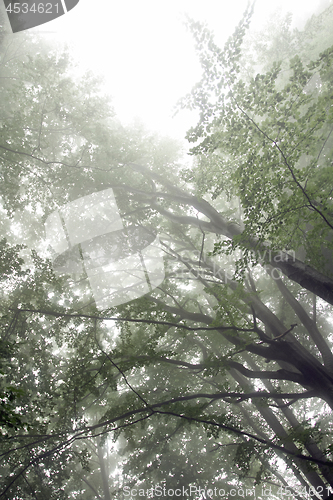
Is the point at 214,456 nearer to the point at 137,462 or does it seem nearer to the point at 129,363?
the point at 137,462

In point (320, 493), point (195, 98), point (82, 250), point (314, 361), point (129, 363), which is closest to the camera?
point (195, 98)

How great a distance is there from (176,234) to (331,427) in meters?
8.64

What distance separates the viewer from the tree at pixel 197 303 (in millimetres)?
3260

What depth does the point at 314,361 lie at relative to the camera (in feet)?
16.2

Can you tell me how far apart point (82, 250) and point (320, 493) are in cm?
827

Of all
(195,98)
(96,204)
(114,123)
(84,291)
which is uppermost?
(114,123)

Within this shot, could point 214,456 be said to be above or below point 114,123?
below

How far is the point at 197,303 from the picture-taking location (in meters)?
7.09

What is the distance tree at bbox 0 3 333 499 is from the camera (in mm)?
3260

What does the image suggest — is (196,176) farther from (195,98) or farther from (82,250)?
(82,250)

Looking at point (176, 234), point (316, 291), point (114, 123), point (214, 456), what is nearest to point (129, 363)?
point (316, 291)

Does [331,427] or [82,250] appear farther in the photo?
[331,427]

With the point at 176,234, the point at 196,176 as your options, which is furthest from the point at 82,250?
the point at 196,176

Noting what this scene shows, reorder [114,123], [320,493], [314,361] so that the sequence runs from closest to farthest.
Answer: [314,361]
[320,493]
[114,123]
